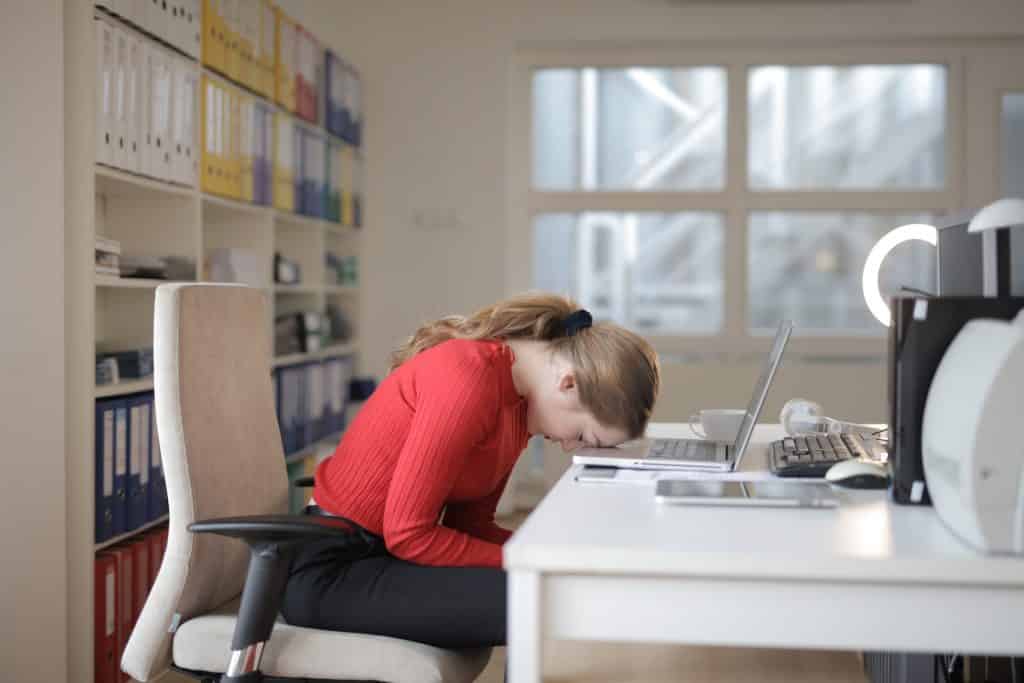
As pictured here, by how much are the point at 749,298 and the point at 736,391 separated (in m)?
0.52

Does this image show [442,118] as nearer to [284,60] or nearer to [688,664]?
[284,60]

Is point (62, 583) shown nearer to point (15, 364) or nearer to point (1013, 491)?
point (15, 364)

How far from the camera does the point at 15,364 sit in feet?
8.34

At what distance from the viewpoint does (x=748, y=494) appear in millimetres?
1463

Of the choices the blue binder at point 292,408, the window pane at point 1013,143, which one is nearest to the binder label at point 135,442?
the blue binder at point 292,408

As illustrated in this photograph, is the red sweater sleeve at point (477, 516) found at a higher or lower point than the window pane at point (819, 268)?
lower

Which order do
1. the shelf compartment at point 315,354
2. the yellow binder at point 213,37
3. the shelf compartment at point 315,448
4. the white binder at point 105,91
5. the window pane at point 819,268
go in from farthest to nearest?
the window pane at point 819,268
the shelf compartment at point 315,448
the shelf compartment at point 315,354
the yellow binder at point 213,37
the white binder at point 105,91

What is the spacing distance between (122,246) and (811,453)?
2182 millimetres

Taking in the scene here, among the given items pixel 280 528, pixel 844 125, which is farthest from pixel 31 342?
pixel 844 125

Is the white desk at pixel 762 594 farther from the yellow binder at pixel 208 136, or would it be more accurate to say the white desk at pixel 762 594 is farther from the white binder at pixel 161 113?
the yellow binder at pixel 208 136

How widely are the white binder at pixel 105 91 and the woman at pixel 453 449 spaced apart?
4.06 feet

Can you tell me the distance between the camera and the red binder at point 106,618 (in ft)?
8.75

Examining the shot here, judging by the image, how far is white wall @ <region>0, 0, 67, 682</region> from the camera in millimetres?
2531

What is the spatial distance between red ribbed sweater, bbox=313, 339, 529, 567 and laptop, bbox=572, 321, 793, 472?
7.4 inches
